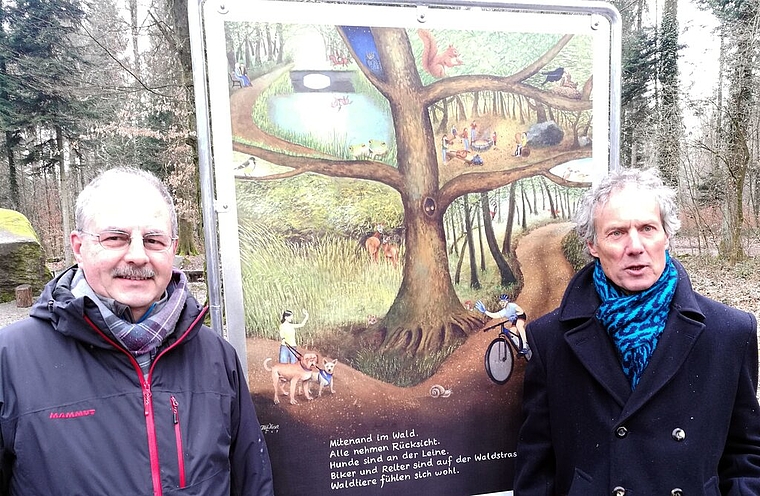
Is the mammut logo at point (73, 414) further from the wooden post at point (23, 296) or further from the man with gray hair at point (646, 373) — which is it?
the wooden post at point (23, 296)

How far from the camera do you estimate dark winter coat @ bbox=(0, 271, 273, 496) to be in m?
1.35

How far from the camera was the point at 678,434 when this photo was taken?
5.46 feet

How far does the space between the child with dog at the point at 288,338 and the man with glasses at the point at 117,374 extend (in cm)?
31

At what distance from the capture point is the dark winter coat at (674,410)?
167 cm

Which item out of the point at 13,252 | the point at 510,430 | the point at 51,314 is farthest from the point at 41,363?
the point at 13,252

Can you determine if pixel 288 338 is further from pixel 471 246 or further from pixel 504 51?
pixel 504 51

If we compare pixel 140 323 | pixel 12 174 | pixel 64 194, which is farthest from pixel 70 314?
pixel 12 174

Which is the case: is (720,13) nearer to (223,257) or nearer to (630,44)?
(630,44)

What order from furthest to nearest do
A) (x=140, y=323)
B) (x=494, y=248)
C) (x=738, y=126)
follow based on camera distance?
(x=738, y=126) → (x=494, y=248) → (x=140, y=323)

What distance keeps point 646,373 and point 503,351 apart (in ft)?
1.95

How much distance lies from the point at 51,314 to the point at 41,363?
5.2 inches

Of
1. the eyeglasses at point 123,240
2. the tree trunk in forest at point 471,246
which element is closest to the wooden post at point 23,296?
the eyeglasses at point 123,240

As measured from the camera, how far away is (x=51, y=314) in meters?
1.44

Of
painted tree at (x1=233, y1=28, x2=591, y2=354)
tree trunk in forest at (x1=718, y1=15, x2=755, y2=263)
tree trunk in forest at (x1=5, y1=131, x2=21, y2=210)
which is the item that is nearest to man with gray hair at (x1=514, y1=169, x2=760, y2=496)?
painted tree at (x1=233, y1=28, x2=591, y2=354)
